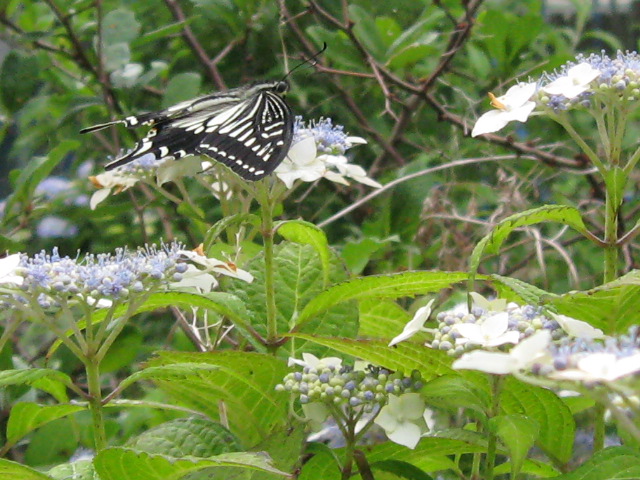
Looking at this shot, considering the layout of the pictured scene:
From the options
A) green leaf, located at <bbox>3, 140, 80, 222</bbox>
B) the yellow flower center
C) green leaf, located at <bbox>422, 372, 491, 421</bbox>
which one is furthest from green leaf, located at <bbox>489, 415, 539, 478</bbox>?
green leaf, located at <bbox>3, 140, 80, 222</bbox>

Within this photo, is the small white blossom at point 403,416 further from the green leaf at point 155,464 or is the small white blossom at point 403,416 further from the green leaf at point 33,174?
the green leaf at point 33,174

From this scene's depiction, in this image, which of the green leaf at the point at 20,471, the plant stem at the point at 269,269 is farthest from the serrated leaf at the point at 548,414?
the green leaf at the point at 20,471

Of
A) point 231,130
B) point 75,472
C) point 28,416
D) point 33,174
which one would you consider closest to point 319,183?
point 33,174

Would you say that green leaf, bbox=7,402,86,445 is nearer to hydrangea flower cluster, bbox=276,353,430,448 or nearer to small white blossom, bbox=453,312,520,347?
→ hydrangea flower cluster, bbox=276,353,430,448

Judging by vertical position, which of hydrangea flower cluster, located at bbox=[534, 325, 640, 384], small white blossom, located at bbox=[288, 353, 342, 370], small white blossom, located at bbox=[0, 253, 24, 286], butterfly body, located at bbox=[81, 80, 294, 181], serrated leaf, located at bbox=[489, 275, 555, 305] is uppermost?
butterfly body, located at bbox=[81, 80, 294, 181]

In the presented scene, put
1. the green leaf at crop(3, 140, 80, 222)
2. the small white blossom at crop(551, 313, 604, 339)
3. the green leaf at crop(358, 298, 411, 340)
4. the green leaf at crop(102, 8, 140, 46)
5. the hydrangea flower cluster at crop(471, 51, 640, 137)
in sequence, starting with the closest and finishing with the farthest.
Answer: the small white blossom at crop(551, 313, 604, 339), the hydrangea flower cluster at crop(471, 51, 640, 137), the green leaf at crop(358, 298, 411, 340), the green leaf at crop(3, 140, 80, 222), the green leaf at crop(102, 8, 140, 46)
